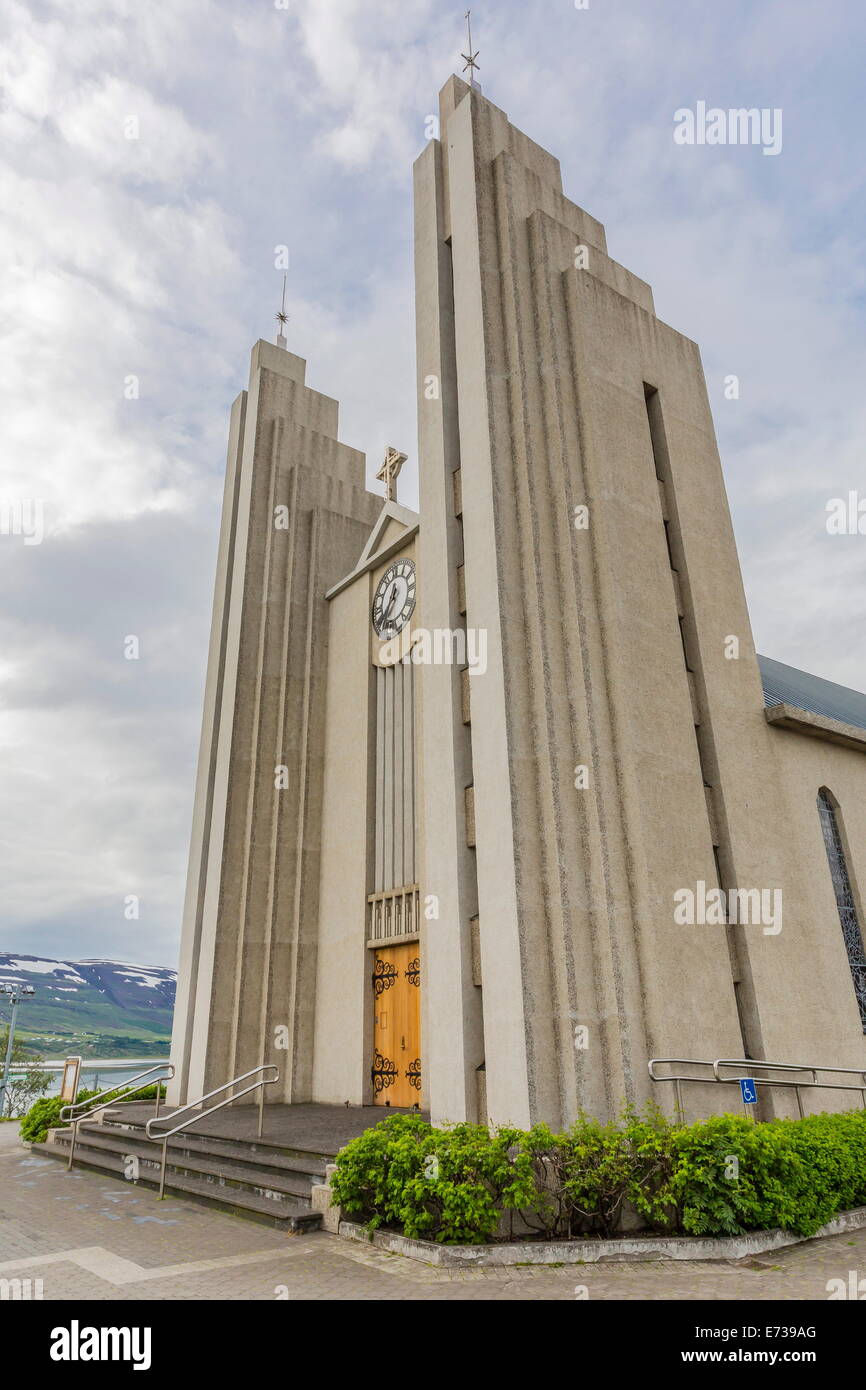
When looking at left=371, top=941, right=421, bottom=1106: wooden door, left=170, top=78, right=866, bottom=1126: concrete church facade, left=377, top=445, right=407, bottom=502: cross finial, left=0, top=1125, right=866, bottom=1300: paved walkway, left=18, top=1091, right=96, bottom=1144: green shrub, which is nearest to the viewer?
left=0, top=1125, right=866, bottom=1300: paved walkway

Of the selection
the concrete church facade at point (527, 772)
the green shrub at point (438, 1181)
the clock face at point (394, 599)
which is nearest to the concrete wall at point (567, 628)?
the concrete church facade at point (527, 772)

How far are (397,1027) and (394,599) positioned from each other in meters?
9.05

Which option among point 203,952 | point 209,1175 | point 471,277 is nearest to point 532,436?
point 471,277

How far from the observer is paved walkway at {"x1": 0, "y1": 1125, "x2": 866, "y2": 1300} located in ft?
21.4

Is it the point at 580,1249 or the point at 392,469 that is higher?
the point at 392,469

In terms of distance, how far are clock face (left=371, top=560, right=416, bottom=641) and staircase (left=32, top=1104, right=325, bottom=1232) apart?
10499 millimetres

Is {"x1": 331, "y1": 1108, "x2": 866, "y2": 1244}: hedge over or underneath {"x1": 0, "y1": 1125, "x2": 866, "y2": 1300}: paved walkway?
over

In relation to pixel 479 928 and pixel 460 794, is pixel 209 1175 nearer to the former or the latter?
pixel 479 928

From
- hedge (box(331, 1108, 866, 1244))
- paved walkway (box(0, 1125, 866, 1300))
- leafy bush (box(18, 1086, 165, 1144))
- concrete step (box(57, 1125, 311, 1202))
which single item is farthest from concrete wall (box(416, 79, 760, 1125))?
leafy bush (box(18, 1086, 165, 1144))

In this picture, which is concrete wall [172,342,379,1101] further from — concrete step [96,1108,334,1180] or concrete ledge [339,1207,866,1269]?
concrete ledge [339,1207,866,1269]

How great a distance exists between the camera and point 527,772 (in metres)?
10.4
